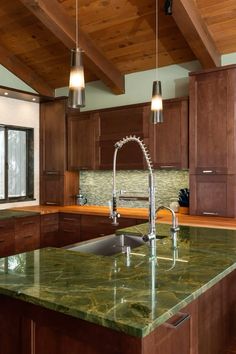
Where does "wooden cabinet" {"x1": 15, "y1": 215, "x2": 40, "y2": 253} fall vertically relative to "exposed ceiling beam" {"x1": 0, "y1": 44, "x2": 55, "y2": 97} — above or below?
below

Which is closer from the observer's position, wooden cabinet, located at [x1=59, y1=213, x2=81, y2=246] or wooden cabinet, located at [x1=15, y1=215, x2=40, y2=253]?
wooden cabinet, located at [x1=15, y1=215, x2=40, y2=253]

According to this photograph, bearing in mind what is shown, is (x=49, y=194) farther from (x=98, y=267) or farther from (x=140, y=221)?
(x=98, y=267)

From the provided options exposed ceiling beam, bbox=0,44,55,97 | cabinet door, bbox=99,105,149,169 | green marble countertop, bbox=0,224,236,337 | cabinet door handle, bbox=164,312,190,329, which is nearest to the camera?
green marble countertop, bbox=0,224,236,337

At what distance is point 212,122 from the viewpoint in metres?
3.85

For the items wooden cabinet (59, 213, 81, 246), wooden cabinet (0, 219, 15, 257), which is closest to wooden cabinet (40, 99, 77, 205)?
wooden cabinet (59, 213, 81, 246)

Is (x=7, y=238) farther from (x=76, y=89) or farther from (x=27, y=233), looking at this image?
(x=76, y=89)

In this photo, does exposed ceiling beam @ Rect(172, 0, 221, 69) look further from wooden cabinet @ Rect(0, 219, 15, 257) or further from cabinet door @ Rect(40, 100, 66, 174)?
wooden cabinet @ Rect(0, 219, 15, 257)

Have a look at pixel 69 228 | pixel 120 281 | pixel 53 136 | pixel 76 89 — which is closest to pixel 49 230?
pixel 69 228

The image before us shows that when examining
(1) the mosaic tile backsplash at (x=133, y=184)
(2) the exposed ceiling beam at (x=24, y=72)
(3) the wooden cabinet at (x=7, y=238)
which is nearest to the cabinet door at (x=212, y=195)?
(1) the mosaic tile backsplash at (x=133, y=184)

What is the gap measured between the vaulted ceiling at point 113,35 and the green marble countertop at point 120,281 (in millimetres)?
2544

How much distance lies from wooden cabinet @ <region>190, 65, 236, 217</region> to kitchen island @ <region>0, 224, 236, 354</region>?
1.85 meters

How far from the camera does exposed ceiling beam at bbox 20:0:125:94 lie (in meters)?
3.65

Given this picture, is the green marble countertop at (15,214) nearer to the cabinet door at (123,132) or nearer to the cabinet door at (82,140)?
the cabinet door at (82,140)

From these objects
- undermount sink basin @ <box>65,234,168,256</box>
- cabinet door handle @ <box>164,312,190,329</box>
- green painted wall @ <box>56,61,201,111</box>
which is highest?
green painted wall @ <box>56,61,201,111</box>
